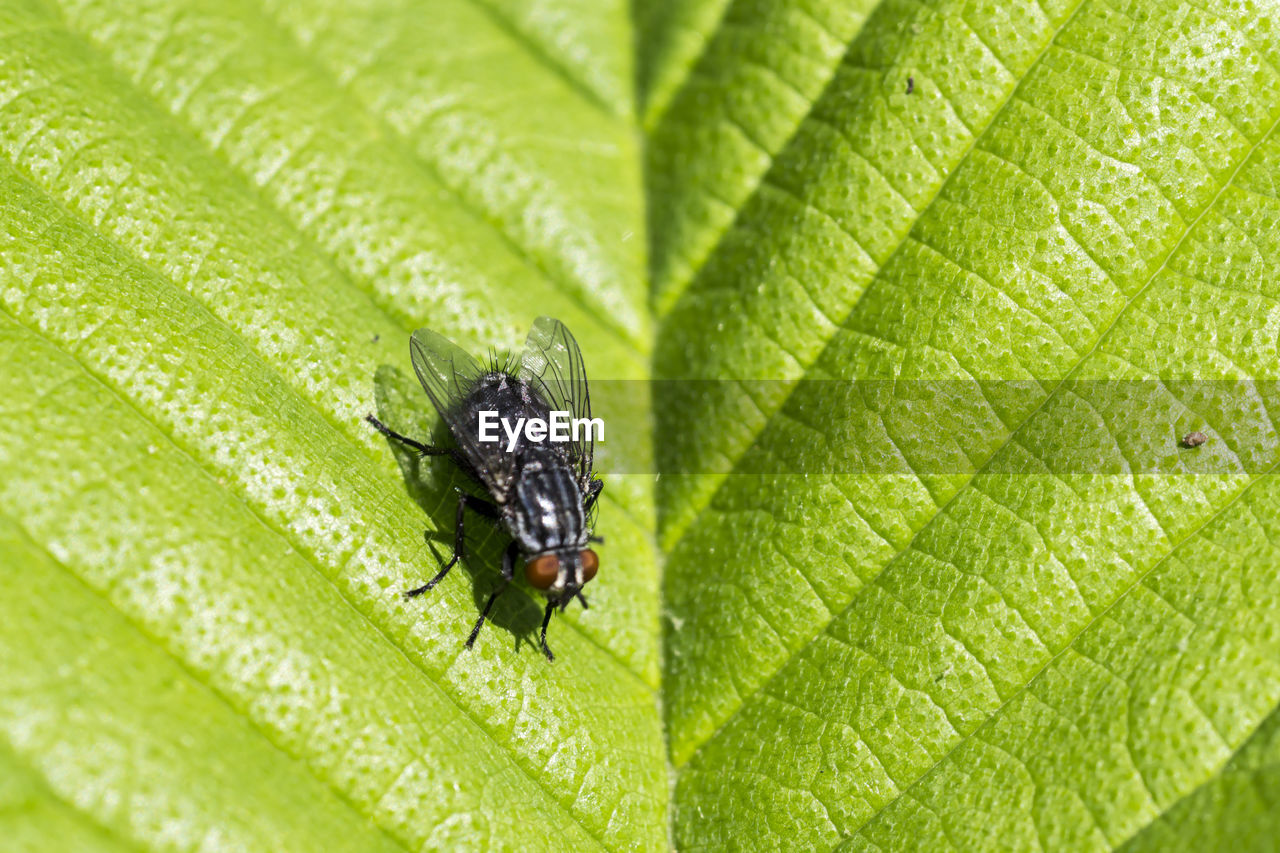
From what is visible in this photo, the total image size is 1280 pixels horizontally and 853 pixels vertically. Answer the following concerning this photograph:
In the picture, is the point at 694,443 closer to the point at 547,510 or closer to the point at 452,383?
the point at 547,510

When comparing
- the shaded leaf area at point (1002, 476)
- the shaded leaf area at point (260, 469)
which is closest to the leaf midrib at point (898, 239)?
the shaded leaf area at point (1002, 476)

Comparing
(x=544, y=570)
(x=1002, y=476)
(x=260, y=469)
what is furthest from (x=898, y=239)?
(x=260, y=469)

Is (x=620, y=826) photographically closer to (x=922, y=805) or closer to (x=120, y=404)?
(x=922, y=805)

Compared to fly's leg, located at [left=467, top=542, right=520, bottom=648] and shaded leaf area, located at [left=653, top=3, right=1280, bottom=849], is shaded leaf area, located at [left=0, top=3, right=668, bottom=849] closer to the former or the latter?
fly's leg, located at [left=467, top=542, right=520, bottom=648]

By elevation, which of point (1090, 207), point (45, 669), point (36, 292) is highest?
point (1090, 207)

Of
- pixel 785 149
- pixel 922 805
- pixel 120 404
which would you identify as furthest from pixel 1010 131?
pixel 120 404

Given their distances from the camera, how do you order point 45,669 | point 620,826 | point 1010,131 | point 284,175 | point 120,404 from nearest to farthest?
point 45,669
point 120,404
point 620,826
point 1010,131
point 284,175

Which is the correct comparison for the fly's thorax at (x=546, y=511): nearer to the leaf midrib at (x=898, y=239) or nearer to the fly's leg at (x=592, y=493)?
the fly's leg at (x=592, y=493)
